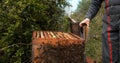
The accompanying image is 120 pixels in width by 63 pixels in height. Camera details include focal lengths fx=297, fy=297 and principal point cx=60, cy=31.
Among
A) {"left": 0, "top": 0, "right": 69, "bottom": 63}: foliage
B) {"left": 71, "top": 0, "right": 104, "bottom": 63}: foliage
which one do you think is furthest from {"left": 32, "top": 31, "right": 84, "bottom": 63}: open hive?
{"left": 71, "top": 0, "right": 104, "bottom": 63}: foliage

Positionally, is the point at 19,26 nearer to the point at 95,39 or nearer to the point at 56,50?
the point at 56,50

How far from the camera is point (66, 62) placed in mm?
3254

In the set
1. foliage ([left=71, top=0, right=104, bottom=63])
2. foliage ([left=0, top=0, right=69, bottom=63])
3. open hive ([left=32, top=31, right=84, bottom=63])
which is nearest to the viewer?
open hive ([left=32, top=31, right=84, bottom=63])

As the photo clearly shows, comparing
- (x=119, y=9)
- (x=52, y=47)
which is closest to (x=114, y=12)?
(x=119, y=9)

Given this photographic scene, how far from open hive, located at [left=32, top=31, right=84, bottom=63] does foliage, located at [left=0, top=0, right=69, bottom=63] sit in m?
2.26

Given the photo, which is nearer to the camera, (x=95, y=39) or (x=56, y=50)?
(x=56, y=50)

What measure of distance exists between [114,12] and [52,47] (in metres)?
0.75

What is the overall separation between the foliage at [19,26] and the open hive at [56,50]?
2263 millimetres

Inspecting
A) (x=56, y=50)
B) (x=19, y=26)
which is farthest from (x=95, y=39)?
(x=56, y=50)

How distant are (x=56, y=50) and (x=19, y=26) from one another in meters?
2.58

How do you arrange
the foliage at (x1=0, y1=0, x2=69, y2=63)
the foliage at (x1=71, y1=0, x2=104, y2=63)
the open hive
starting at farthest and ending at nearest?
the foliage at (x1=71, y1=0, x2=104, y2=63)
the foliage at (x1=0, y1=0, x2=69, y2=63)
the open hive

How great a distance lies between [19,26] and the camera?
5.64 meters

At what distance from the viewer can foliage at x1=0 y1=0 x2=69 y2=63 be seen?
18.3 ft

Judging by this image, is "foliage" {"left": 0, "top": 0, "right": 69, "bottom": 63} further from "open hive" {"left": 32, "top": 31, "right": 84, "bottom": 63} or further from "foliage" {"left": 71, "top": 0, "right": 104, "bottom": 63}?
"foliage" {"left": 71, "top": 0, "right": 104, "bottom": 63}
